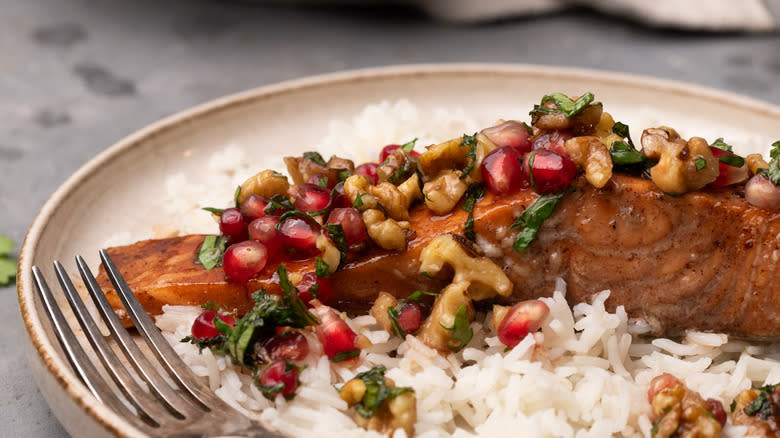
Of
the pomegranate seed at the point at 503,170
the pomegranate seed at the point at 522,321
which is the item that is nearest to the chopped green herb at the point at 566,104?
the pomegranate seed at the point at 503,170

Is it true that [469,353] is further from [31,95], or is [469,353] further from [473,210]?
[31,95]

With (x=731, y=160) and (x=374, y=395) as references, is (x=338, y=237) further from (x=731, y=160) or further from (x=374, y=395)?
(x=731, y=160)

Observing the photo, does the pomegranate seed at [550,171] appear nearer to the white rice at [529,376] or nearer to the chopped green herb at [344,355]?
the white rice at [529,376]

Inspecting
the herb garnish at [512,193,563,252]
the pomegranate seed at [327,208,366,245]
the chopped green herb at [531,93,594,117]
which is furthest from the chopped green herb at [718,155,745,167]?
the pomegranate seed at [327,208,366,245]

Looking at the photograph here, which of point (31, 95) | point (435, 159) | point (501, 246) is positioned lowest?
point (31, 95)

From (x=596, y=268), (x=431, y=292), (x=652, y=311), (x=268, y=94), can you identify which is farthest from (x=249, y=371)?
(x=268, y=94)
